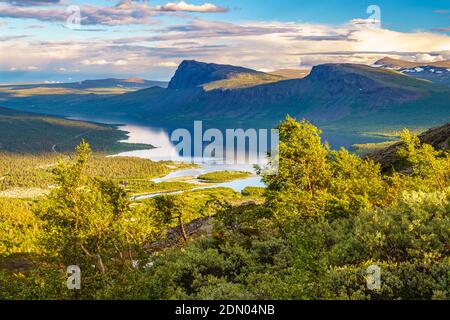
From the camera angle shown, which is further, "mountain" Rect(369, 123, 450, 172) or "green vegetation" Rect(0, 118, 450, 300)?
"mountain" Rect(369, 123, 450, 172)

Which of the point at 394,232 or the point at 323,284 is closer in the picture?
the point at 323,284

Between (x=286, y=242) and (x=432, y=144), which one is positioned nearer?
(x=286, y=242)

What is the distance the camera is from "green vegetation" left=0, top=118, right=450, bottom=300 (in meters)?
22.5

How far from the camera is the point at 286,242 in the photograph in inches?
1276

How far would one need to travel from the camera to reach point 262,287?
22609mm

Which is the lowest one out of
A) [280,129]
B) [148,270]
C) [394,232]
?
[148,270]

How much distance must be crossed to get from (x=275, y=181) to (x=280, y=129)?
5.22m

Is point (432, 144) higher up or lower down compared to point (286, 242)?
lower down

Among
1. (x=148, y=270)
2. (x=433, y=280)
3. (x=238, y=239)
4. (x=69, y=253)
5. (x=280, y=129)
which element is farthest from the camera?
(x=280, y=129)

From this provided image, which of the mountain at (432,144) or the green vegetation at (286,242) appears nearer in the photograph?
the green vegetation at (286,242)

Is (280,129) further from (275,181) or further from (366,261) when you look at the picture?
(366,261)

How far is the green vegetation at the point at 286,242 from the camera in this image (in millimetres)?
22547

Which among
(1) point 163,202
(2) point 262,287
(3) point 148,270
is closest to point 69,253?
(3) point 148,270

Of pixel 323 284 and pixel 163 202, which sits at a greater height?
pixel 323 284
